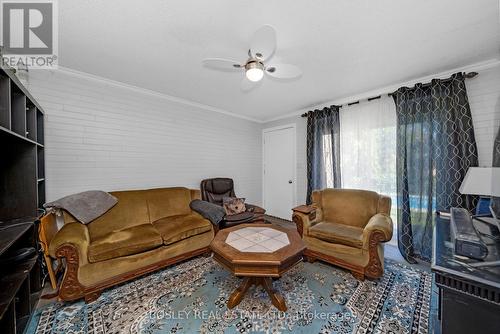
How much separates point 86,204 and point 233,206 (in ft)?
6.20

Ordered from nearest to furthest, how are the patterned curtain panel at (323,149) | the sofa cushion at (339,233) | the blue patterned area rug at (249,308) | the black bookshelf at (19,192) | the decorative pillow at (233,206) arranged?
1. the black bookshelf at (19,192)
2. the blue patterned area rug at (249,308)
3. the sofa cushion at (339,233)
4. the decorative pillow at (233,206)
5. the patterned curtain panel at (323,149)

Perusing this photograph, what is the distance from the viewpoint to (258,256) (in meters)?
1.55

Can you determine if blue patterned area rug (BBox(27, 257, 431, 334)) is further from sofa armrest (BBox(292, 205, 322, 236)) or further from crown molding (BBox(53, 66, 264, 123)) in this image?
crown molding (BBox(53, 66, 264, 123))

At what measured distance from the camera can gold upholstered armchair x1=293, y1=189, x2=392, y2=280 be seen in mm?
1949

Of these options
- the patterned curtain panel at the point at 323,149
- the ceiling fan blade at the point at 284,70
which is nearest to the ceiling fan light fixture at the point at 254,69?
the ceiling fan blade at the point at 284,70

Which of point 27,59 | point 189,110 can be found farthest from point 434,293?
point 27,59

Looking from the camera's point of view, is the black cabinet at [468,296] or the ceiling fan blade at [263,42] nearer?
the black cabinet at [468,296]

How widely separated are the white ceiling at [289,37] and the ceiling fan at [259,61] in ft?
0.68

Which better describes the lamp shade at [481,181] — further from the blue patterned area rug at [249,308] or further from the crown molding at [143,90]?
the crown molding at [143,90]

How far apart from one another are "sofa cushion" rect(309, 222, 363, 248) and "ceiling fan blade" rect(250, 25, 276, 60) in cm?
201

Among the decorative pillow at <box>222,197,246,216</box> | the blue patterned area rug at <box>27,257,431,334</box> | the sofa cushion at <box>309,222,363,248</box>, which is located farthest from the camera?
the decorative pillow at <box>222,197,246,216</box>

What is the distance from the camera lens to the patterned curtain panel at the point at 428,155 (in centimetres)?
220

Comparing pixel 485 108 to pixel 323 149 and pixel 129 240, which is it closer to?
pixel 323 149

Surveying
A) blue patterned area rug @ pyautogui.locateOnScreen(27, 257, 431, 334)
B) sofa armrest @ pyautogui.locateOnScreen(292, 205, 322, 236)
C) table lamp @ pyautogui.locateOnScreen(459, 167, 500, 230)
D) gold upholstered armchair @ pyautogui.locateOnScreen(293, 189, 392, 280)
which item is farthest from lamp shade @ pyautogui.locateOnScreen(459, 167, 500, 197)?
sofa armrest @ pyautogui.locateOnScreen(292, 205, 322, 236)
